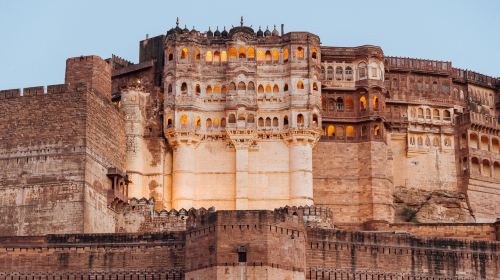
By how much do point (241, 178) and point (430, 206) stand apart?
1341 centimetres

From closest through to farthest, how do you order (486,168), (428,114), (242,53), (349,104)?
(242,53) → (349,104) → (428,114) → (486,168)

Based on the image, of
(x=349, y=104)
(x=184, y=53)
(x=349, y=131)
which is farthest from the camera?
(x=349, y=104)

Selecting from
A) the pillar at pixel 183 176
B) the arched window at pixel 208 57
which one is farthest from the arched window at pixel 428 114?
the pillar at pixel 183 176

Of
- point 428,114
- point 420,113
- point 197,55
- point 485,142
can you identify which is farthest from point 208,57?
point 485,142

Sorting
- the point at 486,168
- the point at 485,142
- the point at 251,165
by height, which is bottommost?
the point at 251,165

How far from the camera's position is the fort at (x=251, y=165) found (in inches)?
2264

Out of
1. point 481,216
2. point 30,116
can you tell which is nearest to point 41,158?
point 30,116

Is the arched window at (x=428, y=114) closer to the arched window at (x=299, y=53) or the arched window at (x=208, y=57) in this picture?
the arched window at (x=299, y=53)

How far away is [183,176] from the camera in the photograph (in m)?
73.6

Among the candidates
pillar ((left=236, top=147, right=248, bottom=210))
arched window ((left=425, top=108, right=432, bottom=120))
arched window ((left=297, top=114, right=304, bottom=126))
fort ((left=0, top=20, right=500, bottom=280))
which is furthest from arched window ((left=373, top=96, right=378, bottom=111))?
pillar ((left=236, top=147, right=248, bottom=210))

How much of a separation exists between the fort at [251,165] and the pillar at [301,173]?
9cm

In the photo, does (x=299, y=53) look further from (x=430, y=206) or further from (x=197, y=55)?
(x=430, y=206)

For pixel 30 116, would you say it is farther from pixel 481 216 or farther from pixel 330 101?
pixel 481 216

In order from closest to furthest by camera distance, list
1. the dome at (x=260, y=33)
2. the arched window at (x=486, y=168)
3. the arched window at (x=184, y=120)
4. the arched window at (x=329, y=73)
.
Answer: the arched window at (x=184, y=120) < the dome at (x=260, y=33) < the arched window at (x=329, y=73) < the arched window at (x=486, y=168)
